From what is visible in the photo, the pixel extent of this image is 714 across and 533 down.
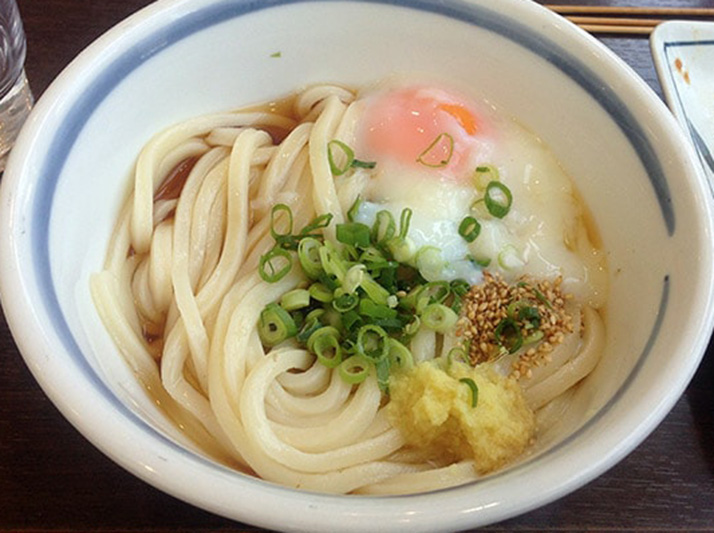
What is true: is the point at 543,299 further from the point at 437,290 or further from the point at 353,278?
the point at 353,278

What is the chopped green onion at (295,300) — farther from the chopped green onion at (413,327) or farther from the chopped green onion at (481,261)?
the chopped green onion at (481,261)

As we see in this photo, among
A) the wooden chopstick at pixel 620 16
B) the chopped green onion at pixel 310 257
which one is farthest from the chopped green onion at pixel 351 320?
the wooden chopstick at pixel 620 16

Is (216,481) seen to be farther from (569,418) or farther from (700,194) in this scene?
(700,194)

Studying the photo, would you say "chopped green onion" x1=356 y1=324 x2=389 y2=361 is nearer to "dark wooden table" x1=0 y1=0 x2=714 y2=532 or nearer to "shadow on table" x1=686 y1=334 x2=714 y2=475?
"dark wooden table" x1=0 y1=0 x2=714 y2=532

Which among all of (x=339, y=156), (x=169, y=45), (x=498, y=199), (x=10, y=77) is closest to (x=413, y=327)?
(x=498, y=199)

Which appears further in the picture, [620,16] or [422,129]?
[620,16]

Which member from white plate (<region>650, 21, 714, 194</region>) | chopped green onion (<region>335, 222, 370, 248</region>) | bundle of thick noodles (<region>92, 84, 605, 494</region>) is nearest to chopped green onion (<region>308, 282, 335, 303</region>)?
bundle of thick noodles (<region>92, 84, 605, 494</region>)

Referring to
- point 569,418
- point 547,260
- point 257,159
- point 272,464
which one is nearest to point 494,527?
point 569,418
